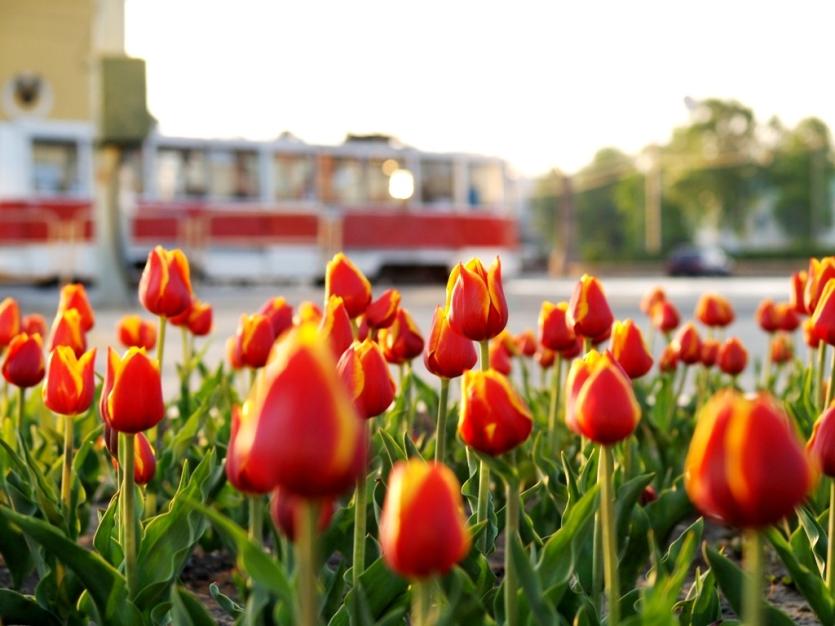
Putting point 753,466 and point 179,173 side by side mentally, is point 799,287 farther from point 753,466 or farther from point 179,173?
point 179,173

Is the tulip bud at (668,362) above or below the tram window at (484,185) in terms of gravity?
below

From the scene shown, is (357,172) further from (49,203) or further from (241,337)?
(241,337)

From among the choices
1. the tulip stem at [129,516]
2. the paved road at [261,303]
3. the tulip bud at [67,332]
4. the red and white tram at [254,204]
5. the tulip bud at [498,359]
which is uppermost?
the red and white tram at [254,204]

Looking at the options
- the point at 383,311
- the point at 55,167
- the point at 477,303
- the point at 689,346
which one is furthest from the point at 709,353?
the point at 55,167

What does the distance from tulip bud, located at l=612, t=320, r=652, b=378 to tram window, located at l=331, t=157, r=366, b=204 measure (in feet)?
67.7

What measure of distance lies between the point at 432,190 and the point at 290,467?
74.5ft

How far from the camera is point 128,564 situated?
69.6 inches

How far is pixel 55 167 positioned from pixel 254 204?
3.52 metres

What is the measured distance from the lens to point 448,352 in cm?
196

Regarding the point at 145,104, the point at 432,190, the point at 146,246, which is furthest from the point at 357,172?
the point at 145,104

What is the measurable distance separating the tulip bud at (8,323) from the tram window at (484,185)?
68.4ft

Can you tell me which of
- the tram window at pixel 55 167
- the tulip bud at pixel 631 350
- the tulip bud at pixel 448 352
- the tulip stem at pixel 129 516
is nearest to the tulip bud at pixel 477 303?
the tulip bud at pixel 448 352

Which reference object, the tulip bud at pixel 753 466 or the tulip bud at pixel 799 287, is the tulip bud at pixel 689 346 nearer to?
the tulip bud at pixel 799 287

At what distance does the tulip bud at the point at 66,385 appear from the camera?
6.71ft
